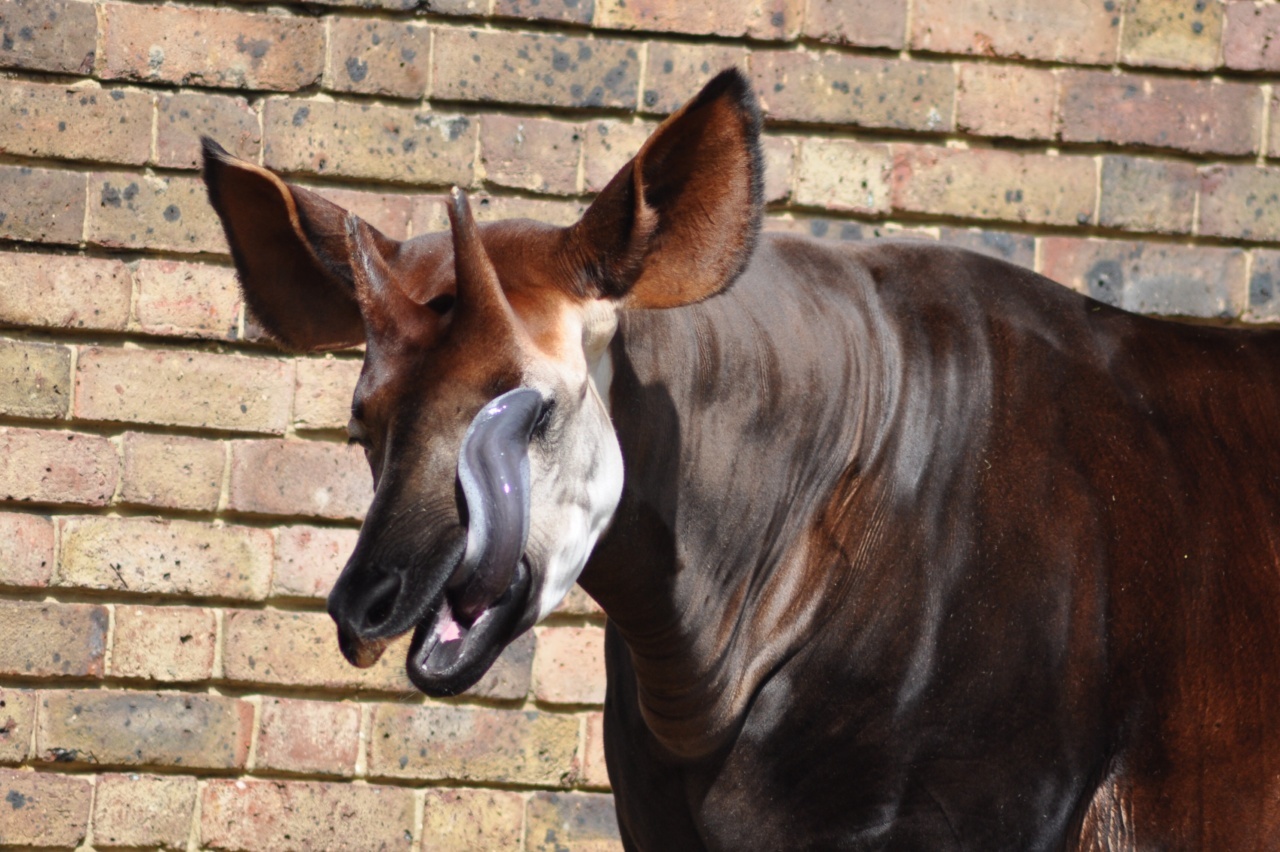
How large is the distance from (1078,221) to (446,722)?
1649mm

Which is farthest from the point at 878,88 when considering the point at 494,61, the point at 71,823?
the point at 71,823

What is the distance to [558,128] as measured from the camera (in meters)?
2.78

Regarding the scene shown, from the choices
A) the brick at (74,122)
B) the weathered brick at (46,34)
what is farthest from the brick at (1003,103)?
the weathered brick at (46,34)

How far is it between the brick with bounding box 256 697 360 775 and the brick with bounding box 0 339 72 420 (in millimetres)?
721

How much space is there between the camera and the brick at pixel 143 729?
8.96ft

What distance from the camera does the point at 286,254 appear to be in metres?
1.87

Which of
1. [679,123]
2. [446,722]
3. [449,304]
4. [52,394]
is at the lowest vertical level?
[446,722]

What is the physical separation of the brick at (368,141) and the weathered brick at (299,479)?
560 mm

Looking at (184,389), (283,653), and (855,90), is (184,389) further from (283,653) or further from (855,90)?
(855,90)

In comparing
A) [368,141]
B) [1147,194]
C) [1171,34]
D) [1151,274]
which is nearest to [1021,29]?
[1171,34]

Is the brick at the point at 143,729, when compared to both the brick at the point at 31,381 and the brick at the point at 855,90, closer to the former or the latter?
the brick at the point at 31,381

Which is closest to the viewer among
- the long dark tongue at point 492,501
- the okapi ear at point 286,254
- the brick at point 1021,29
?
the long dark tongue at point 492,501

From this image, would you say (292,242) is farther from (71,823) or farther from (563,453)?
(71,823)

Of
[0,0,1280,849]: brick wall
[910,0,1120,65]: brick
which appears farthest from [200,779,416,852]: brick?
[910,0,1120,65]: brick
